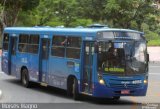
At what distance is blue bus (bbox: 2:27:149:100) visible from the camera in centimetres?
1669

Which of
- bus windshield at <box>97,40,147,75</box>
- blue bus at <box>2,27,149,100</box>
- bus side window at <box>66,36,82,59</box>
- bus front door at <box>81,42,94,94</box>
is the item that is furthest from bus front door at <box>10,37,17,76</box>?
bus windshield at <box>97,40,147,75</box>

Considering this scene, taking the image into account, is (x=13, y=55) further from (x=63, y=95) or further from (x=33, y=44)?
(x=63, y=95)

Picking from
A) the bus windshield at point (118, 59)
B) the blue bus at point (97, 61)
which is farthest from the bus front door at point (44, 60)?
the bus windshield at point (118, 59)

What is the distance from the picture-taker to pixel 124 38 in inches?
674

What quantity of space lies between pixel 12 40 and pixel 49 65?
14.9 feet

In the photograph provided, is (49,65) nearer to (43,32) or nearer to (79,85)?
(43,32)

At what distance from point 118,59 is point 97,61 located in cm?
65

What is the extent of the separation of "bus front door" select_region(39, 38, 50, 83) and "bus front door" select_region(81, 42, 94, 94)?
3039mm

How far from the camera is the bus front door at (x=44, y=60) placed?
2031cm

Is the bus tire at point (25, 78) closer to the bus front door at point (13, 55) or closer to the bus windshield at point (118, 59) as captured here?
the bus front door at point (13, 55)

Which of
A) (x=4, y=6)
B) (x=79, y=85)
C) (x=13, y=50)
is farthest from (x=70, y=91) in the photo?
(x=4, y=6)

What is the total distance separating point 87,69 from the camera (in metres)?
17.3

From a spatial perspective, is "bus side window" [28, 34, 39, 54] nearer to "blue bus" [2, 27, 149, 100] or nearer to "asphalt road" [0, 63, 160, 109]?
"blue bus" [2, 27, 149, 100]

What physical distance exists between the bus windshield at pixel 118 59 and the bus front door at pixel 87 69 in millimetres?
467
